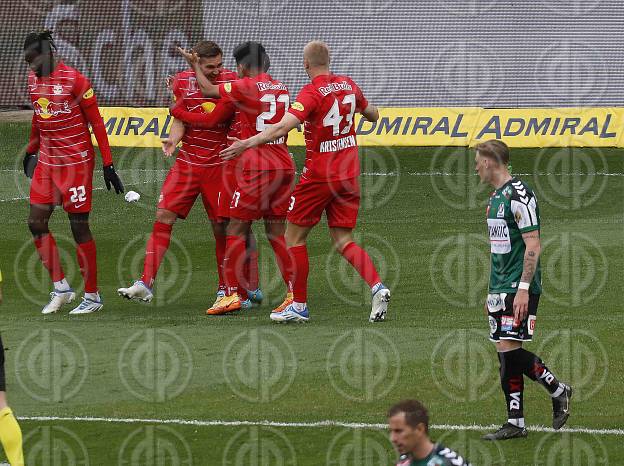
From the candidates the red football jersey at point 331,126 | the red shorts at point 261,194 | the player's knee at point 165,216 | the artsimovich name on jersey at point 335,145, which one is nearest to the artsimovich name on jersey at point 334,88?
the red football jersey at point 331,126

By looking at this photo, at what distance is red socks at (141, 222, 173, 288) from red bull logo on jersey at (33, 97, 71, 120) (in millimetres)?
1381

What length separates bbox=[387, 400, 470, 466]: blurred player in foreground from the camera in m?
5.54

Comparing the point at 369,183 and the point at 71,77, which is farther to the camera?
the point at 369,183

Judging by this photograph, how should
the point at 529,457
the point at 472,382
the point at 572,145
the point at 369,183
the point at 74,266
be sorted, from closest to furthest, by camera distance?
the point at 529,457
the point at 472,382
the point at 74,266
the point at 369,183
the point at 572,145

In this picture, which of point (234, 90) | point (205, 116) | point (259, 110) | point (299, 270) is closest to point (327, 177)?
point (299, 270)

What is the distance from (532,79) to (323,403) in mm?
23386

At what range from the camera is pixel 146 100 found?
31.5 meters

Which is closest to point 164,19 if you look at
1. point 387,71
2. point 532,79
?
point 387,71

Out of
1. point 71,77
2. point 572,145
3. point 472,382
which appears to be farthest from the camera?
point 572,145

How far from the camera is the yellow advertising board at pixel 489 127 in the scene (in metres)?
23.2

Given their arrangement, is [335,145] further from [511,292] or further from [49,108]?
[511,292]

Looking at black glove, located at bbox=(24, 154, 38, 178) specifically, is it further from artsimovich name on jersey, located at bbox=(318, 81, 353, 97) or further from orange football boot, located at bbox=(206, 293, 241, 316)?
artsimovich name on jersey, located at bbox=(318, 81, 353, 97)

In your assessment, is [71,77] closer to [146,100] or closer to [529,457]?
[529,457]

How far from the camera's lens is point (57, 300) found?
40.2ft
